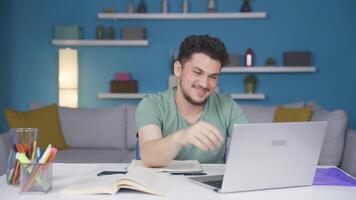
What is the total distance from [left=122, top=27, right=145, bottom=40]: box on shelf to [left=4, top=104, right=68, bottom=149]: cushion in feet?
4.24

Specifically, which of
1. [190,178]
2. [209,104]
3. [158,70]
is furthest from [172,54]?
[190,178]

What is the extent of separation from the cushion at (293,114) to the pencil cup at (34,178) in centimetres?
228

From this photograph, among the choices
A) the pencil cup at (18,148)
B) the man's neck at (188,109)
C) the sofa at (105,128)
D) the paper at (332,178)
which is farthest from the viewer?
the sofa at (105,128)

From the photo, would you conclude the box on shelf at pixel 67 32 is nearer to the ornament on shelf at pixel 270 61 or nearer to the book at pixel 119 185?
the ornament on shelf at pixel 270 61

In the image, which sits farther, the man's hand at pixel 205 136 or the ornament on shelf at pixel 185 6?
the ornament on shelf at pixel 185 6

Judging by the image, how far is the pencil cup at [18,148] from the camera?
1368 mm

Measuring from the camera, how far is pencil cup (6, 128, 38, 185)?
1368mm

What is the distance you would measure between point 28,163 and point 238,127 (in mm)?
558

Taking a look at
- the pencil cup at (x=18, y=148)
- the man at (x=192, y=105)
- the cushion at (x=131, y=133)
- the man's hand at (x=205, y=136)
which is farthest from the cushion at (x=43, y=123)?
the man's hand at (x=205, y=136)

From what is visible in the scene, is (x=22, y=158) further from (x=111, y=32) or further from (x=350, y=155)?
(x=111, y=32)

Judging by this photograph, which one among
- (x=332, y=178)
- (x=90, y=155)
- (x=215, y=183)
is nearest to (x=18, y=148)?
(x=215, y=183)

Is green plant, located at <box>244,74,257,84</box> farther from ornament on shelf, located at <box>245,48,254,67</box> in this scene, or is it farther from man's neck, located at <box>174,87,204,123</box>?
man's neck, located at <box>174,87,204,123</box>

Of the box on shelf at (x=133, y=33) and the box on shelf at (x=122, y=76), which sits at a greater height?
the box on shelf at (x=133, y=33)

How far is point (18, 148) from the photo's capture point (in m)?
1.38
